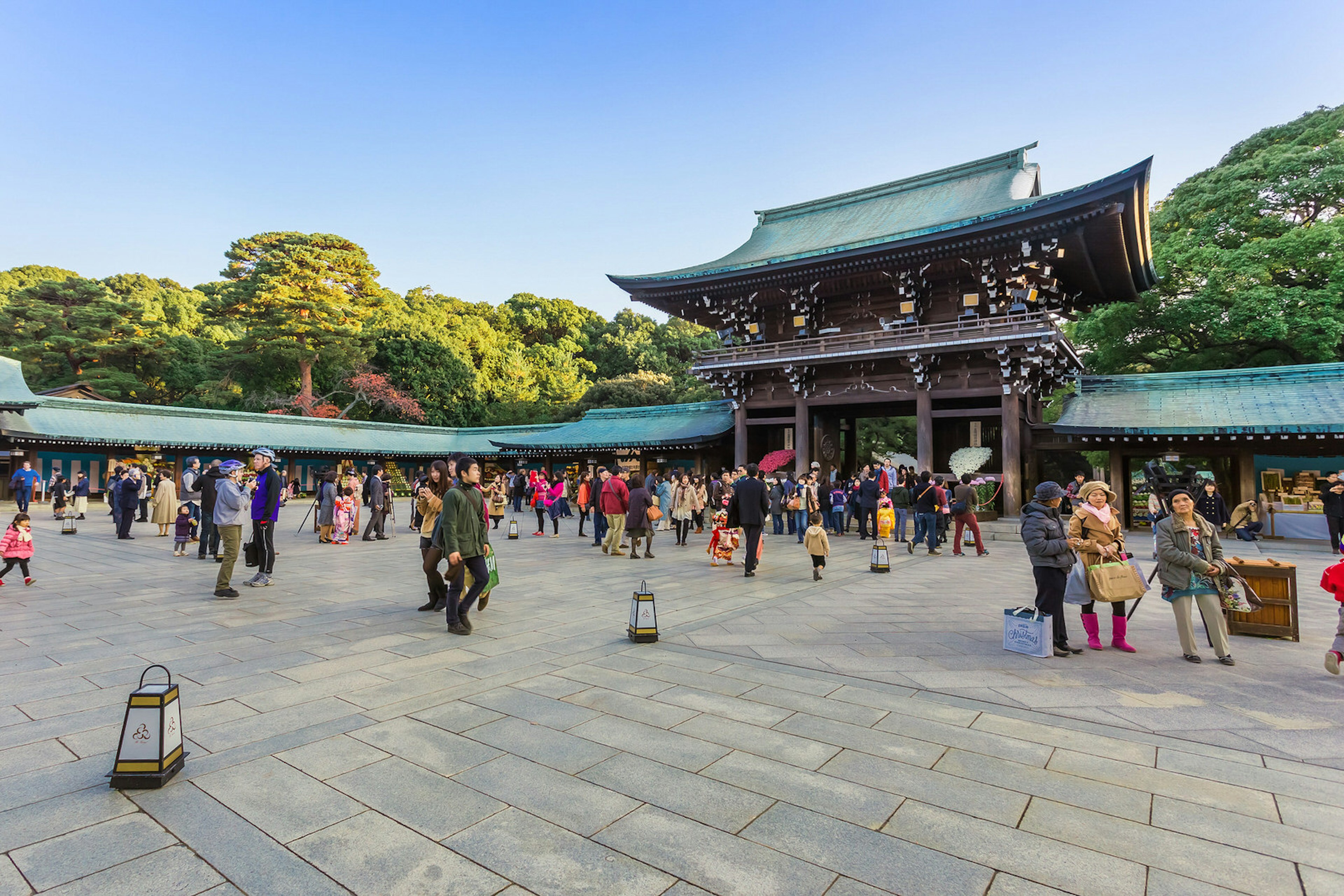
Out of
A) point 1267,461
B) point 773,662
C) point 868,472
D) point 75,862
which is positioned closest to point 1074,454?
point 1267,461

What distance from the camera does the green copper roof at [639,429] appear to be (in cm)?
2614

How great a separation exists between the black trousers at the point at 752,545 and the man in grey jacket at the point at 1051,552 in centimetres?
453

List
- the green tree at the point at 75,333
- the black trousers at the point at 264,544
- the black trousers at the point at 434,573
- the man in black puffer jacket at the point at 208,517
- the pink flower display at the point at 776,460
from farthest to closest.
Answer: the green tree at the point at 75,333 < the pink flower display at the point at 776,460 < the man in black puffer jacket at the point at 208,517 < the black trousers at the point at 264,544 < the black trousers at the point at 434,573

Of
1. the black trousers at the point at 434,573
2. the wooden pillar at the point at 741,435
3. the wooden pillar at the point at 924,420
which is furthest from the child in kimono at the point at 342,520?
the wooden pillar at the point at 924,420

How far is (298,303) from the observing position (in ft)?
123

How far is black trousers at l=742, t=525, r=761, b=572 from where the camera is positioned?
32.2 feet

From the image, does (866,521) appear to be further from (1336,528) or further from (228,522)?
(228,522)

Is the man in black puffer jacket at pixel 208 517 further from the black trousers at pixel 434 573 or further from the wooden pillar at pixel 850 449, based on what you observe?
the wooden pillar at pixel 850 449

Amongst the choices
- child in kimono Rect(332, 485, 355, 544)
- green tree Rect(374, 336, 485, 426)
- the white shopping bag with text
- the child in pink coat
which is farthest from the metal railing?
green tree Rect(374, 336, 485, 426)

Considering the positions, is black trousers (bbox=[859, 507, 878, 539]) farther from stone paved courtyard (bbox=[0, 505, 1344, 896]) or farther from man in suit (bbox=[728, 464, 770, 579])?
stone paved courtyard (bbox=[0, 505, 1344, 896])

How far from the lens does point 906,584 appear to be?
9273mm

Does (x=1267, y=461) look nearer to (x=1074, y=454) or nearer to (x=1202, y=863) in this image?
(x=1074, y=454)

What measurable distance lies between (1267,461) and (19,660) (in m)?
24.1

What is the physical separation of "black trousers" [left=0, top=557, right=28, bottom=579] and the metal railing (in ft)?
58.2
